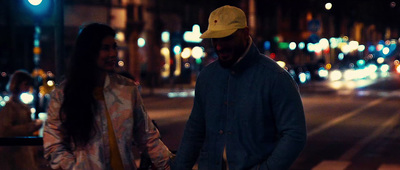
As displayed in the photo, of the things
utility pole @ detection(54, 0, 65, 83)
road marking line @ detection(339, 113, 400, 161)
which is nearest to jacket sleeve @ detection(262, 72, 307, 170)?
utility pole @ detection(54, 0, 65, 83)

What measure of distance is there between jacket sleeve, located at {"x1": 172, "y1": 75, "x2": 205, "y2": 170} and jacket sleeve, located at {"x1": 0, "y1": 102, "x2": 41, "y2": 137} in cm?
422

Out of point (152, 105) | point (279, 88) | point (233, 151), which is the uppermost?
point (279, 88)

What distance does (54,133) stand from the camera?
511 centimetres

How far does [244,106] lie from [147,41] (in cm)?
5498

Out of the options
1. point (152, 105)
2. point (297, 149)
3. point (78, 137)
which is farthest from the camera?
point (152, 105)

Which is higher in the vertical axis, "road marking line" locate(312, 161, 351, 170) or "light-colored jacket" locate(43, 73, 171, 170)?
"light-colored jacket" locate(43, 73, 171, 170)

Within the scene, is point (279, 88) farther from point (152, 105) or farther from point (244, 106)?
point (152, 105)

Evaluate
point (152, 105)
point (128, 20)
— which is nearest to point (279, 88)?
point (152, 105)

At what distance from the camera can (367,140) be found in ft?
65.5

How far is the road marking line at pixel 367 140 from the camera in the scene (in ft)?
55.0

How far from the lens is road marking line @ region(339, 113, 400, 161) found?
55.0 feet

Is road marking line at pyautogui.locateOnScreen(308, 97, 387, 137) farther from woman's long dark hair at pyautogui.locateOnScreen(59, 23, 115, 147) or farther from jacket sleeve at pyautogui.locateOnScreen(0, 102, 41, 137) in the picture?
woman's long dark hair at pyautogui.locateOnScreen(59, 23, 115, 147)

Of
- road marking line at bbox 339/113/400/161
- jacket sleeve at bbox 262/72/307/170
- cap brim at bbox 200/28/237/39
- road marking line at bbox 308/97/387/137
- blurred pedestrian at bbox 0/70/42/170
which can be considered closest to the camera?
jacket sleeve at bbox 262/72/307/170

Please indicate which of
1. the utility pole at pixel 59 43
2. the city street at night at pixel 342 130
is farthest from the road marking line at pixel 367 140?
the utility pole at pixel 59 43
